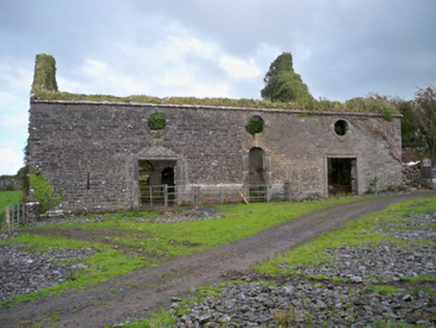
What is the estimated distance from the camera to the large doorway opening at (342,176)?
1956 centimetres

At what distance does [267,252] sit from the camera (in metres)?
7.88

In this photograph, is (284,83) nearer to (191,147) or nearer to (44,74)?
(191,147)

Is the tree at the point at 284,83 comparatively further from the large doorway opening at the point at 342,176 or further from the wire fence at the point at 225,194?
the wire fence at the point at 225,194

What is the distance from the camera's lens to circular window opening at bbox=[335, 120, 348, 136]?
64.2ft

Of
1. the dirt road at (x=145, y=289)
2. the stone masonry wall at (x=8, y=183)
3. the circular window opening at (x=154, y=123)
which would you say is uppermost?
the circular window opening at (x=154, y=123)

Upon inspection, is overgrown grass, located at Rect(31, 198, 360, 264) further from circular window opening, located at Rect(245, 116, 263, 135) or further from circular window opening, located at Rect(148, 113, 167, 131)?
circular window opening, located at Rect(245, 116, 263, 135)

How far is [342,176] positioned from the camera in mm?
21609

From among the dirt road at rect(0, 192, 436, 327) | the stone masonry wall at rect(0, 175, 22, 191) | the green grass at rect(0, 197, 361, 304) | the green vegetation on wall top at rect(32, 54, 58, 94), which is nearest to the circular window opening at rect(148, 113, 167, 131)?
the green vegetation on wall top at rect(32, 54, 58, 94)

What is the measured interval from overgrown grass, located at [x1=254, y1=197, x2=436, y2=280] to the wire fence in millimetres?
6238

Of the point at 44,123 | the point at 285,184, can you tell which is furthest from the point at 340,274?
the point at 44,123

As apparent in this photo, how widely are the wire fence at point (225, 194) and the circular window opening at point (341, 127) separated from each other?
5.28 m

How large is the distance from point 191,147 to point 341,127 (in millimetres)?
10020

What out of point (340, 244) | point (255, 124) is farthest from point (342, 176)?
A: point (340, 244)

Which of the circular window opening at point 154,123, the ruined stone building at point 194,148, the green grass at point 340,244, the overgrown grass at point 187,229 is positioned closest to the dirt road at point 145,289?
the green grass at point 340,244
